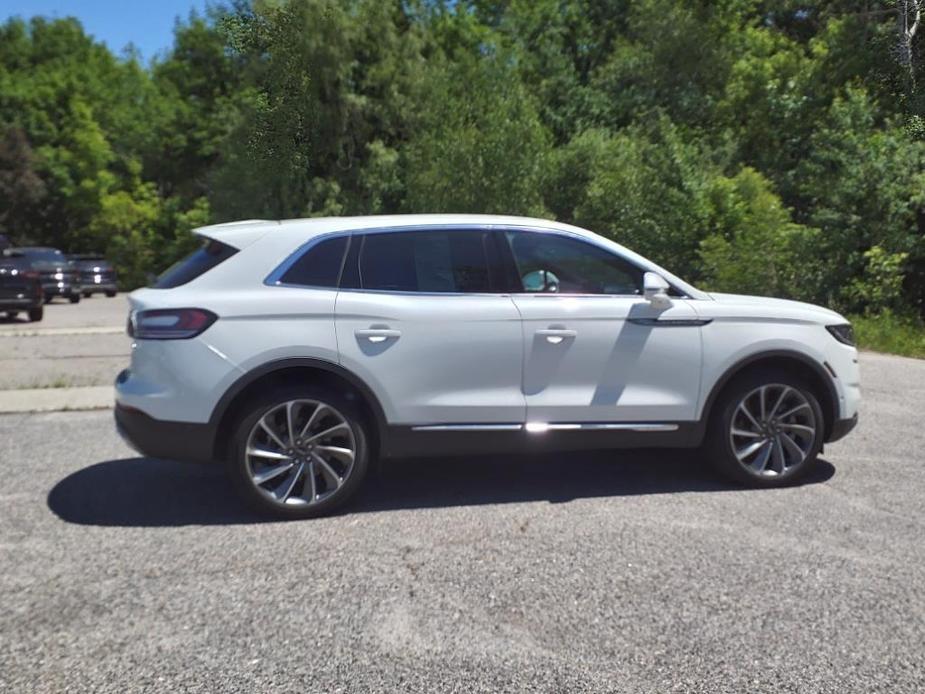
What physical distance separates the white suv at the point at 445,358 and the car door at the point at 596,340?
12 mm

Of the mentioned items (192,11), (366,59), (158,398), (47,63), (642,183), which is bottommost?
(158,398)

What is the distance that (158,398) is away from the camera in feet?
17.0

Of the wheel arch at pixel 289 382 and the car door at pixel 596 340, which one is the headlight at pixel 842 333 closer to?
the car door at pixel 596 340

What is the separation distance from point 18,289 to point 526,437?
726 inches

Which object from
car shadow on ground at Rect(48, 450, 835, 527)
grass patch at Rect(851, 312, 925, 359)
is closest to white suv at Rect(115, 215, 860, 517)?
car shadow on ground at Rect(48, 450, 835, 527)

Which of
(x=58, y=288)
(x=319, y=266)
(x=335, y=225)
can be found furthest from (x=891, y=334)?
(x=58, y=288)

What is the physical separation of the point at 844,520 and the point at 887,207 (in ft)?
37.9

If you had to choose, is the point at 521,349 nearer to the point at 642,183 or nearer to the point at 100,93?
the point at 642,183

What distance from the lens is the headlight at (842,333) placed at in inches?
236

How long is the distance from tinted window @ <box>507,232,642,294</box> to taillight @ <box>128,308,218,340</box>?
1887 millimetres

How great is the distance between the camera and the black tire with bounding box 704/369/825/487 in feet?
19.0

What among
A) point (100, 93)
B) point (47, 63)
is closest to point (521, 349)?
point (100, 93)

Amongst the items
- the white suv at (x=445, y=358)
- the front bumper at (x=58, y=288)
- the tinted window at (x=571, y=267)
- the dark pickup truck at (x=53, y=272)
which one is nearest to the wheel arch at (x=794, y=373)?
the white suv at (x=445, y=358)

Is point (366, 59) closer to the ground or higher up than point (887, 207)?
higher up
